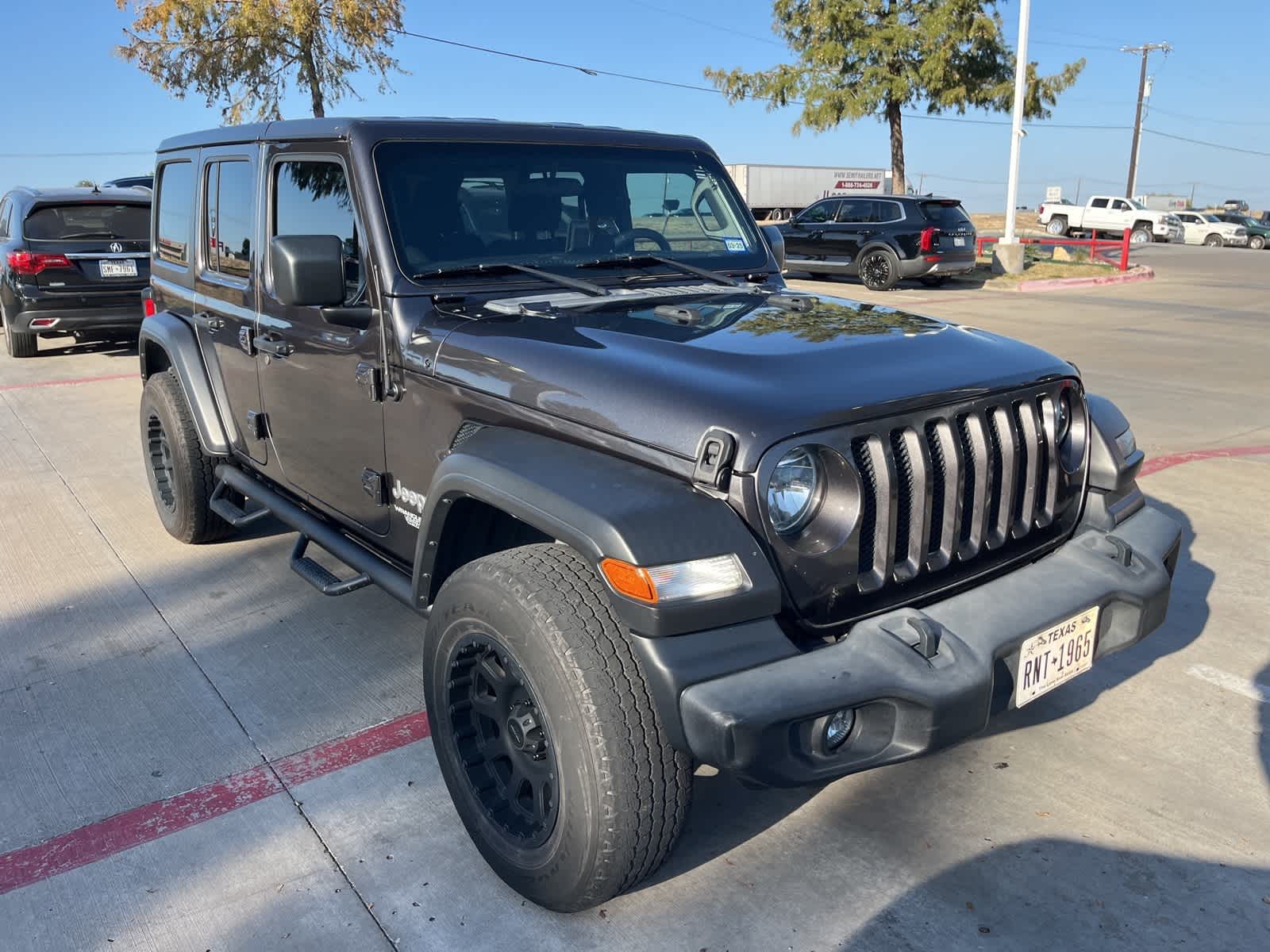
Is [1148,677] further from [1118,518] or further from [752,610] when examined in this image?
[752,610]

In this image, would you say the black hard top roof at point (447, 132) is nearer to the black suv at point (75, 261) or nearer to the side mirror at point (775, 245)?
the side mirror at point (775, 245)

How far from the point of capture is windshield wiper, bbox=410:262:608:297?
10.7 ft

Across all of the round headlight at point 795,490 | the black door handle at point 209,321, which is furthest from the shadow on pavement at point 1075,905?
the black door handle at point 209,321

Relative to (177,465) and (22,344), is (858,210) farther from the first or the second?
(177,465)

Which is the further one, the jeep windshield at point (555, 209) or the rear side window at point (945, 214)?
the rear side window at point (945, 214)

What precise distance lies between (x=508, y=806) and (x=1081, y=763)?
1.77 m

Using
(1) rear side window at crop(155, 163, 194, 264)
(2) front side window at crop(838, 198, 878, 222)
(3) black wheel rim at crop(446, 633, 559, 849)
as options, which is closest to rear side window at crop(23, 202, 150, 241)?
(1) rear side window at crop(155, 163, 194, 264)

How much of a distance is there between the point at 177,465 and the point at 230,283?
1.09 m

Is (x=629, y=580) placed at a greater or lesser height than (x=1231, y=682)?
greater

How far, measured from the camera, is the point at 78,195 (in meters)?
9.99

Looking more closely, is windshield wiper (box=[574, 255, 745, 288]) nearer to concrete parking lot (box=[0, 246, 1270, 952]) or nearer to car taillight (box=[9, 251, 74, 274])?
concrete parking lot (box=[0, 246, 1270, 952])

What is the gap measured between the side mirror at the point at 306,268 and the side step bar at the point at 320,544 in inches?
35.3

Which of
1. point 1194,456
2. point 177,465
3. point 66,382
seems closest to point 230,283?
point 177,465

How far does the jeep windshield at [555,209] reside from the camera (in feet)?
10.7
